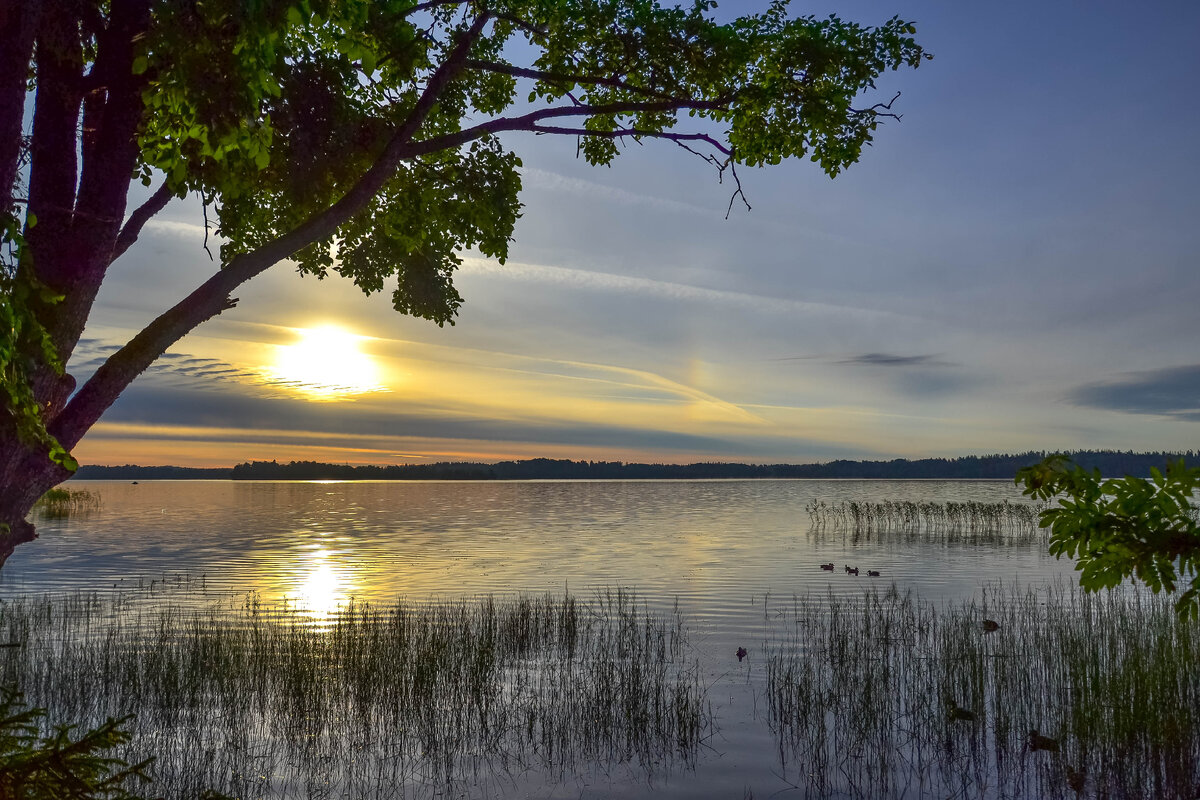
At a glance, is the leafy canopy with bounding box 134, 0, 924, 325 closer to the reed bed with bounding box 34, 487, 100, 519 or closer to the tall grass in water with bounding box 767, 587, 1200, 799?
the tall grass in water with bounding box 767, 587, 1200, 799

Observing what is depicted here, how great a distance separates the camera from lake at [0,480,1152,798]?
9078 mm

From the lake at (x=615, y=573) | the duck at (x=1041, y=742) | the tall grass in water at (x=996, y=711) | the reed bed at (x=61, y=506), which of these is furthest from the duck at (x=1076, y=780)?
the reed bed at (x=61, y=506)

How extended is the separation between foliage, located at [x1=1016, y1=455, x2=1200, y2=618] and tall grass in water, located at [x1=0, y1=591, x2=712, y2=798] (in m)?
6.47

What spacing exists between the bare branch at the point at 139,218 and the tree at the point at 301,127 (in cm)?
2

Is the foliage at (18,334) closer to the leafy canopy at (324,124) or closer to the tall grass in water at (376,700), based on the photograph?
the leafy canopy at (324,124)

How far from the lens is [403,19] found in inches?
359

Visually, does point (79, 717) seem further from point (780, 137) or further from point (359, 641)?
point (780, 137)

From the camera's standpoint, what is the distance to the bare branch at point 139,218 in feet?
24.0

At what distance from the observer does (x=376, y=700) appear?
11.1 m

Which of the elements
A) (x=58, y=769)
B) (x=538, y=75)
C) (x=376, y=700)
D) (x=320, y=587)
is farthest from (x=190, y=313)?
(x=320, y=587)

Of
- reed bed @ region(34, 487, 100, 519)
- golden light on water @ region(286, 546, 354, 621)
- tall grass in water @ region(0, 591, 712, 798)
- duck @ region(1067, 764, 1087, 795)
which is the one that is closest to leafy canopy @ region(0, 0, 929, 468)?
tall grass in water @ region(0, 591, 712, 798)

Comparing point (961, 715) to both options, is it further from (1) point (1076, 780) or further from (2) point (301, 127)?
(2) point (301, 127)

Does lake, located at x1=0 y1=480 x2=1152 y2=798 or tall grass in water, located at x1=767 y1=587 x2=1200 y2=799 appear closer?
tall grass in water, located at x1=767 y1=587 x2=1200 y2=799

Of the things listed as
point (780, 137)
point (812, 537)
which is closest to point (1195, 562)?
point (780, 137)
